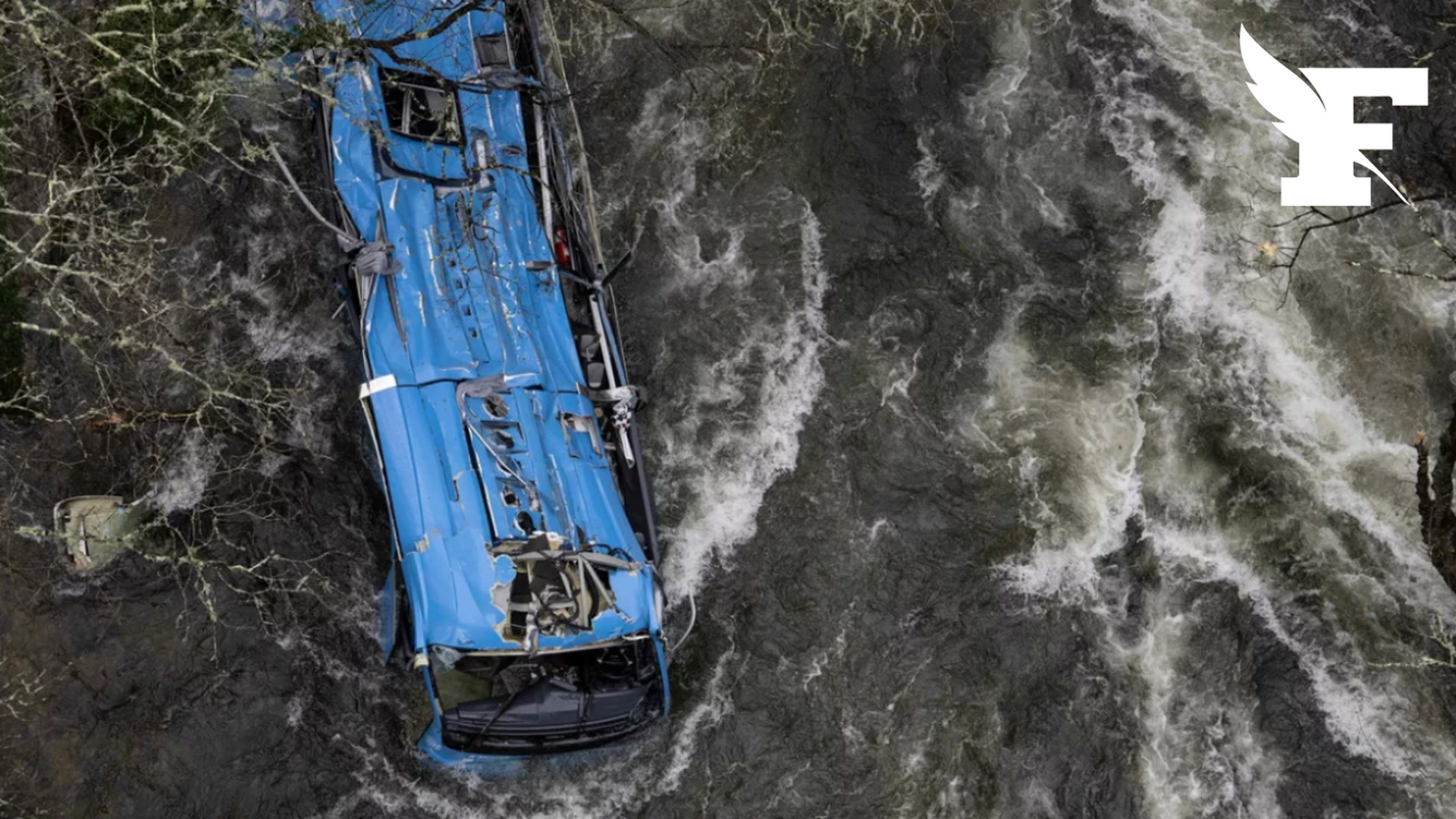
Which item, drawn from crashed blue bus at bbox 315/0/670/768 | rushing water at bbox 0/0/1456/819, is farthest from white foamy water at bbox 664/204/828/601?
crashed blue bus at bbox 315/0/670/768

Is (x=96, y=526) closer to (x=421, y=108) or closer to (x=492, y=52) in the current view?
(x=421, y=108)

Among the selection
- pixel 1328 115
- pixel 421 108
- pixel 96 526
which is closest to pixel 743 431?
pixel 421 108

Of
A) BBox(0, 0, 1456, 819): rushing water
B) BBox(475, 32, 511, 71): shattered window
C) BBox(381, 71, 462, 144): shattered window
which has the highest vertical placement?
BBox(475, 32, 511, 71): shattered window

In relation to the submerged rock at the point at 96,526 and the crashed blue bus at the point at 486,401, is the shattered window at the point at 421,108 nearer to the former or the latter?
the crashed blue bus at the point at 486,401

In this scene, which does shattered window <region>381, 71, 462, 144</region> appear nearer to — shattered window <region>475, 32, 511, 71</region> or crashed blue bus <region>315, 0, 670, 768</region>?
crashed blue bus <region>315, 0, 670, 768</region>

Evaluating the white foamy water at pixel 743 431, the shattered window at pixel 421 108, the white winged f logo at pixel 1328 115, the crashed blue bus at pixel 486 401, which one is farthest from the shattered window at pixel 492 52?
the white winged f logo at pixel 1328 115
